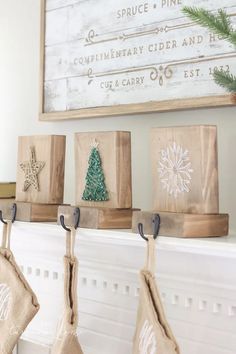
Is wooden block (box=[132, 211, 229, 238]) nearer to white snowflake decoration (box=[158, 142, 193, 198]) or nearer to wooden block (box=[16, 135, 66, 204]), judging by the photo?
white snowflake decoration (box=[158, 142, 193, 198])

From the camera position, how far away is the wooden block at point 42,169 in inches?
53.7

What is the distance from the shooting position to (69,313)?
125cm

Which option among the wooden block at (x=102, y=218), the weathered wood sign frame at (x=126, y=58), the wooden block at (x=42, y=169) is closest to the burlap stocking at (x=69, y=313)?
the wooden block at (x=102, y=218)

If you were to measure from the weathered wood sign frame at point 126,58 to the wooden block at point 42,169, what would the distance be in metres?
0.14

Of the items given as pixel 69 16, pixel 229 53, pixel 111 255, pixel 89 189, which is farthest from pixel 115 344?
pixel 69 16

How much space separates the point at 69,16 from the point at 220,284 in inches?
29.2

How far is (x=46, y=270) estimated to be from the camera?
151cm

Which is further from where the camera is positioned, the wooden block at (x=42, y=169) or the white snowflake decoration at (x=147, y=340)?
the wooden block at (x=42, y=169)

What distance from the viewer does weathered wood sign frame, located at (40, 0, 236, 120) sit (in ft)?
4.11

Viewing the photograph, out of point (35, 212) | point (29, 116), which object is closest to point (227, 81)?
point (35, 212)

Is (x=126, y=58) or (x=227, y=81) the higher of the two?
(x=126, y=58)

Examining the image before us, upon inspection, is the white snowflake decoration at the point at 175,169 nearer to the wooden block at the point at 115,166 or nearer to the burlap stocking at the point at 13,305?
the wooden block at the point at 115,166

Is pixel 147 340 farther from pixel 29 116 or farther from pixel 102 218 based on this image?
pixel 29 116

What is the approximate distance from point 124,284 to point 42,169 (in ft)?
0.93
